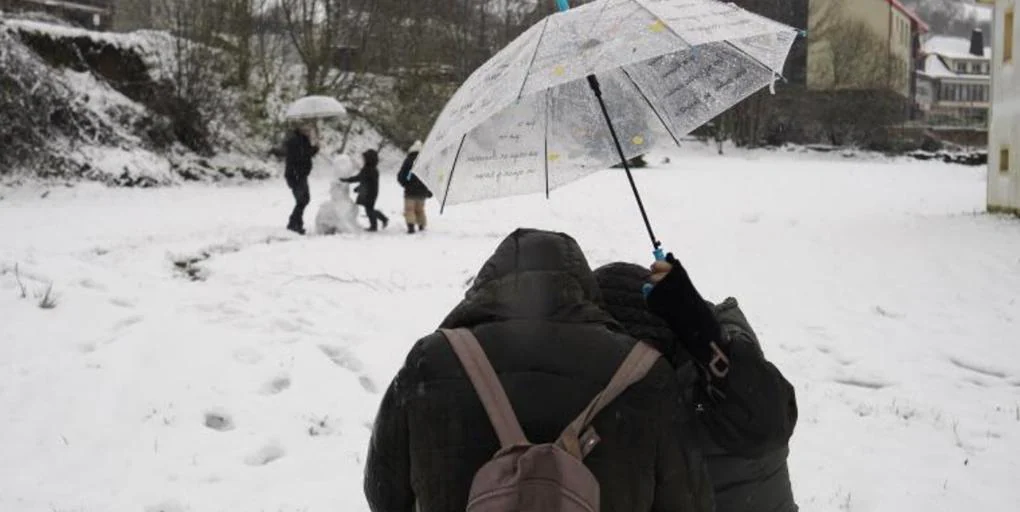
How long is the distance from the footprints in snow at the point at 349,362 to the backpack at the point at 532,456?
500 centimetres

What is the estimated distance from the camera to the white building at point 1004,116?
18.6 metres

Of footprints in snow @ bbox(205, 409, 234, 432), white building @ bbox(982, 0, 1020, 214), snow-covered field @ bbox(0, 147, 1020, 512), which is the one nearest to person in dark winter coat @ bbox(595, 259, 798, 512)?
snow-covered field @ bbox(0, 147, 1020, 512)

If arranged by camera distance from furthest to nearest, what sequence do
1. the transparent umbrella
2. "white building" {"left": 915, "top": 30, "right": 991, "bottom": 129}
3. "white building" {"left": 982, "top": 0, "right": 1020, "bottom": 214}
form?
"white building" {"left": 915, "top": 30, "right": 991, "bottom": 129} → "white building" {"left": 982, "top": 0, "right": 1020, "bottom": 214} → the transparent umbrella

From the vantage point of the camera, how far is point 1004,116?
19.5 m

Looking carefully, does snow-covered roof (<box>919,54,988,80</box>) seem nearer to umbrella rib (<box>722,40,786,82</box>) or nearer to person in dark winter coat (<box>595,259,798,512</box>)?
umbrella rib (<box>722,40,786,82</box>)

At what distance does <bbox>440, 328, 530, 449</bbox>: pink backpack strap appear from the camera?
1.90 m

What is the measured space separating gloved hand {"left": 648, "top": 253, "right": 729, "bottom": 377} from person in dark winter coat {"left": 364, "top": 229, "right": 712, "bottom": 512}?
111 millimetres

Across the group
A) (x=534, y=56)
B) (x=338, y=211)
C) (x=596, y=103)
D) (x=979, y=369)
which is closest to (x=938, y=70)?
(x=338, y=211)

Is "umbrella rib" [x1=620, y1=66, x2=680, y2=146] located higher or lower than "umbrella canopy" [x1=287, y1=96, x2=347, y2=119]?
lower

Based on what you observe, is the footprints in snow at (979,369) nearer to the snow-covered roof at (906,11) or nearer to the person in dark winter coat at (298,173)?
the person in dark winter coat at (298,173)

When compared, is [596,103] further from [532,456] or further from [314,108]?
[314,108]

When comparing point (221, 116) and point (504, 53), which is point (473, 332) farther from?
point (221, 116)

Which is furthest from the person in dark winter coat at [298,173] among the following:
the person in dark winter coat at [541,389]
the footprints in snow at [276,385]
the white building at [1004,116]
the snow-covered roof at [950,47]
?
the snow-covered roof at [950,47]

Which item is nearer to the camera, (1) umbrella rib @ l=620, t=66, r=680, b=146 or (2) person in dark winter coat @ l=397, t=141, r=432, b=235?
(1) umbrella rib @ l=620, t=66, r=680, b=146
